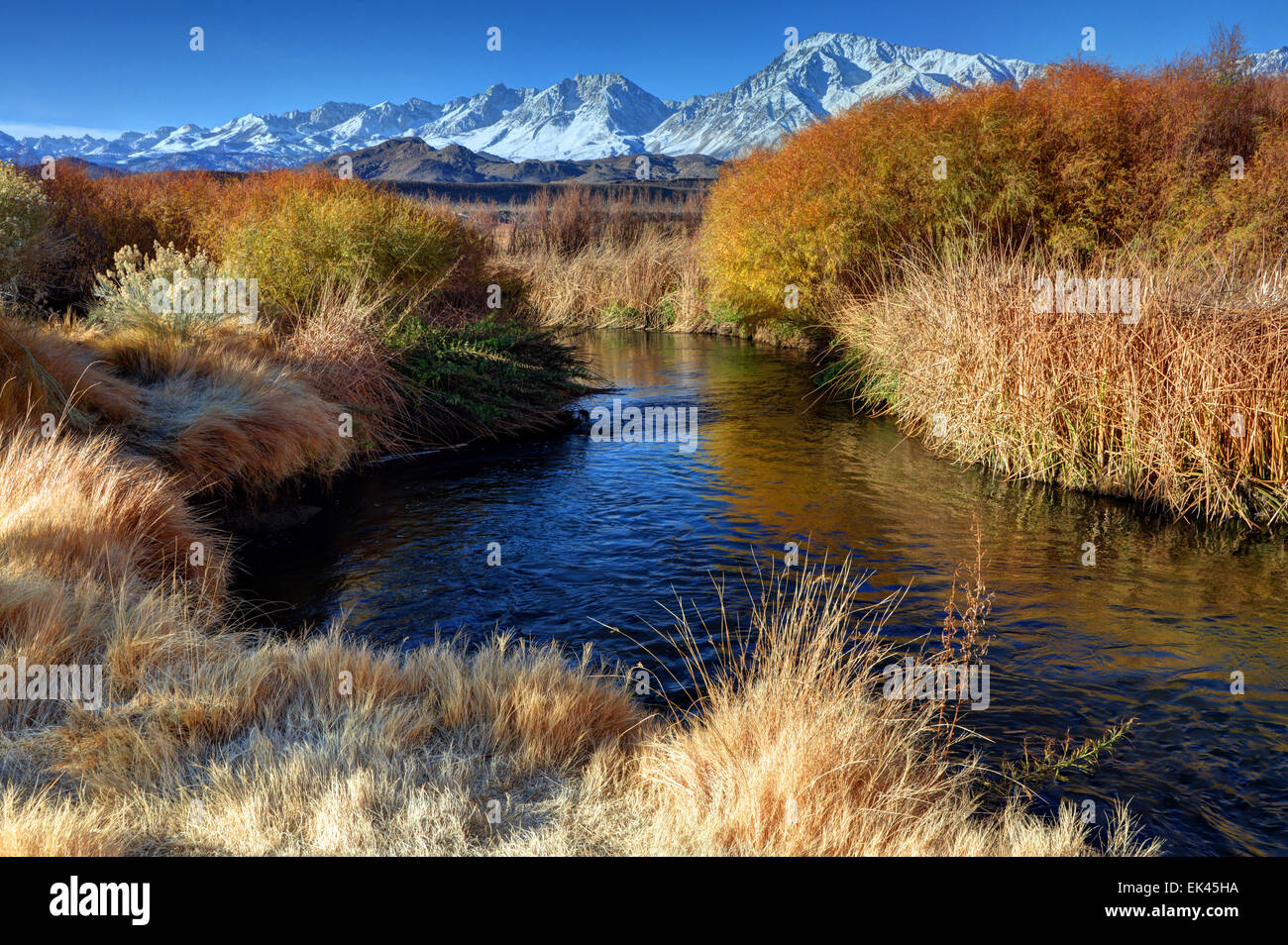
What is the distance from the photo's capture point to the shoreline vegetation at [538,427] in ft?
10.7

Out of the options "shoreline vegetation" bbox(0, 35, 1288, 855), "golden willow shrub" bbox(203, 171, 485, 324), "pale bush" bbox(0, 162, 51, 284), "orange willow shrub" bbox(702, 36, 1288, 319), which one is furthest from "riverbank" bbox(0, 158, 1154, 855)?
"orange willow shrub" bbox(702, 36, 1288, 319)

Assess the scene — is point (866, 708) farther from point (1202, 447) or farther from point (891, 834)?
point (1202, 447)

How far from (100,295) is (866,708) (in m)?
11.0

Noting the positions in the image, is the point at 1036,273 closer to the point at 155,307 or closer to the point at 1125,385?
the point at 1125,385

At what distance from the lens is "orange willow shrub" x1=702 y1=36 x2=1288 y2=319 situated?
1576 cm

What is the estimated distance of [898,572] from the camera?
7.04 m

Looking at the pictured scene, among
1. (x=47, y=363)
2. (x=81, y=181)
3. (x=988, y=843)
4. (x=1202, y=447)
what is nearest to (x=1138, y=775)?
(x=988, y=843)

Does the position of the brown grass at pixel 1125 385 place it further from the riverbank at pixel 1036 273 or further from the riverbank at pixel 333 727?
the riverbank at pixel 333 727

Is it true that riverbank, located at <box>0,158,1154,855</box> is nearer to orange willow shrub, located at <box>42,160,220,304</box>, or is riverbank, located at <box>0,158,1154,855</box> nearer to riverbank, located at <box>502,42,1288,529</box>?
riverbank, located at <box>502,42,1288,529</box>

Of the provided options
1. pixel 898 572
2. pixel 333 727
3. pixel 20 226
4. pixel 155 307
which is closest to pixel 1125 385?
pixel 898 572

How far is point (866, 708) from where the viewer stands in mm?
3719

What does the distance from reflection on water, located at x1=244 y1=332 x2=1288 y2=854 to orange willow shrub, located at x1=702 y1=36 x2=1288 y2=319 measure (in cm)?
727

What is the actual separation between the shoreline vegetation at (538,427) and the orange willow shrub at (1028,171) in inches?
2.9

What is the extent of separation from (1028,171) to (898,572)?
41.7 ft
